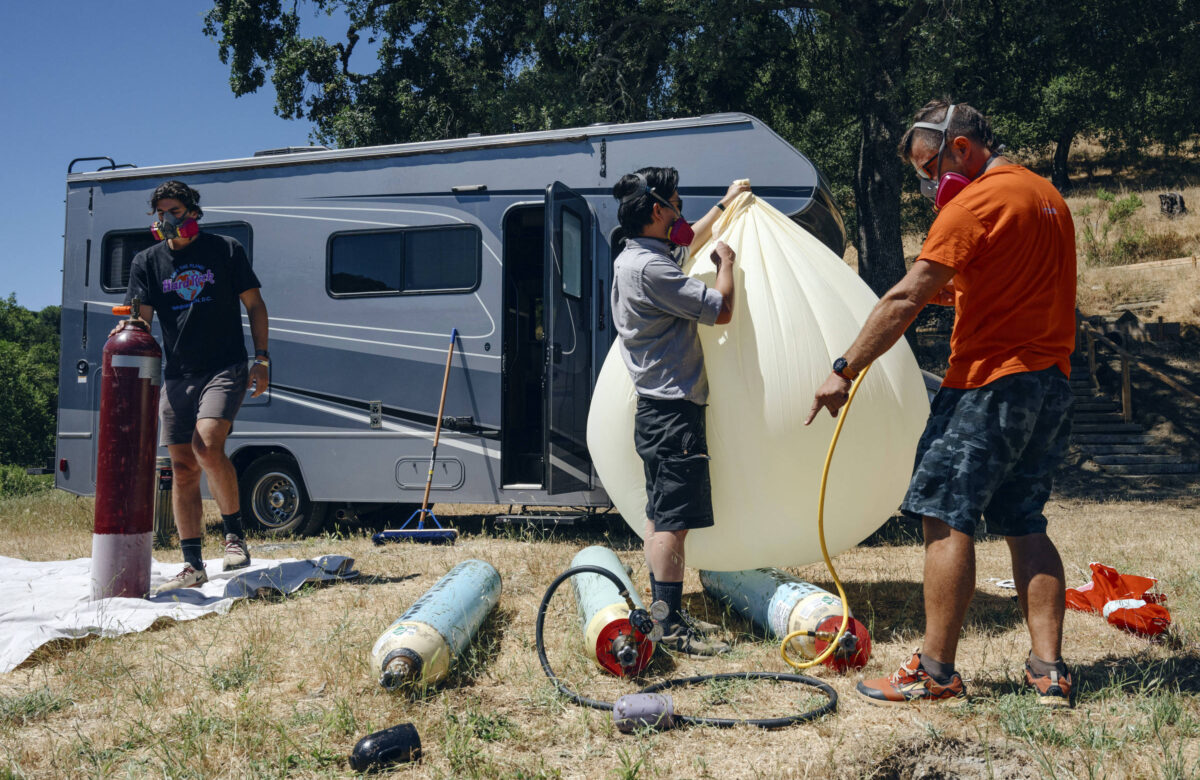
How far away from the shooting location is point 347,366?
24.6 feet

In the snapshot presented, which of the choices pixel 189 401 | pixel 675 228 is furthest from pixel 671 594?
pixel 189 401

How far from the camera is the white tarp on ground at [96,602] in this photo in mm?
3816

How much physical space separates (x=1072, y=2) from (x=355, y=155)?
9.26m

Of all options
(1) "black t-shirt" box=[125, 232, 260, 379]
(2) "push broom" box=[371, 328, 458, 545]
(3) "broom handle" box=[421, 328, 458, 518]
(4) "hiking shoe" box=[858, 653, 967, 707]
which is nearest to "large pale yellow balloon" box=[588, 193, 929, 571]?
(4) "hiking shoe" box=[858, 653, 967, 707]

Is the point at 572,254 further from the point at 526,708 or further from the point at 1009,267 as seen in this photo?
the point at 526,708

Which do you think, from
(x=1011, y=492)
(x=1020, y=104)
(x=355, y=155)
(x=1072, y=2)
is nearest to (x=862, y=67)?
(x=1072, y=2)

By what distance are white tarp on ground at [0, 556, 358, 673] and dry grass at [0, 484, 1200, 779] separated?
Result: 0.38 feet

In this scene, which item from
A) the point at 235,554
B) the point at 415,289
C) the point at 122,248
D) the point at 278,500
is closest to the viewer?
the point at 235,554

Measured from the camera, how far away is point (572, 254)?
22.3 ft

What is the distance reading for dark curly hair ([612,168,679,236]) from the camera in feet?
12.4

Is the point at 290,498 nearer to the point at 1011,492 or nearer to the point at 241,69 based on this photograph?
the point at 1011,492

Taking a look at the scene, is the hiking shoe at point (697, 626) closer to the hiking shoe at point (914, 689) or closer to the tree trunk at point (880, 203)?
the hiking shoe at point (914, 689)

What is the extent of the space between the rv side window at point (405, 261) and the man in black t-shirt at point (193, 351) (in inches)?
94.7

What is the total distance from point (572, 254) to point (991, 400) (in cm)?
439
